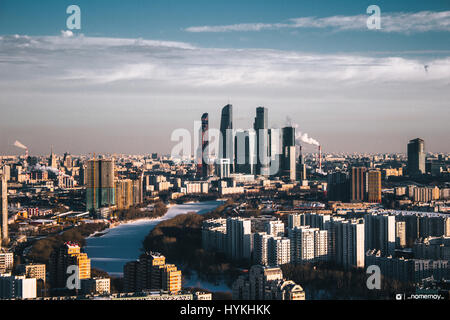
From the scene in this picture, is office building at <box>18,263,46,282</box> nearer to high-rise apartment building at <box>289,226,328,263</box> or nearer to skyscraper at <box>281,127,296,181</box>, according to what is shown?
high-rise apartment building at <box>289,226,328,263</box>

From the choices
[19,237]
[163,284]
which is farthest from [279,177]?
[163,284]

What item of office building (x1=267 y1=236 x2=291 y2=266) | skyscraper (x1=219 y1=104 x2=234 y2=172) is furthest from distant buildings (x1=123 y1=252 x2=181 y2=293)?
skyscraper (x1=219 y1=104 x2=234 y2=172)

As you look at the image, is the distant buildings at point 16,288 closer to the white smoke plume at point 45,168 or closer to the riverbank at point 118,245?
the riverbank at point 118,245

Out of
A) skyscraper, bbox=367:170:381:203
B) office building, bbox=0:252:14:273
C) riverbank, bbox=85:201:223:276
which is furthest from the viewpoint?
skyscraper, bbox=367:170:381:203

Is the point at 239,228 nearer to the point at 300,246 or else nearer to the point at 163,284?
the point at 300,246

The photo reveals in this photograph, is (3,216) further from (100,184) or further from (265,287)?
(265,287)
